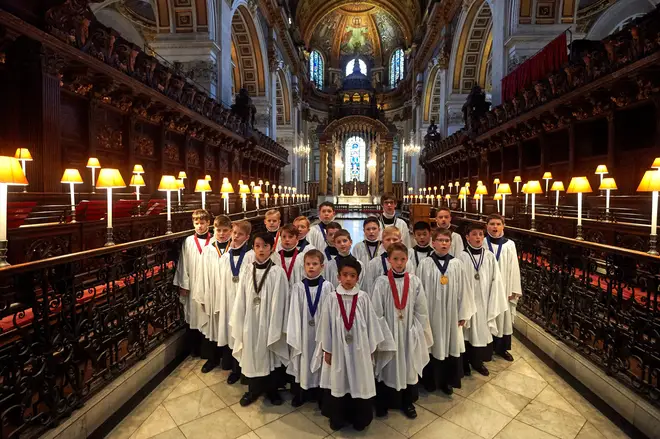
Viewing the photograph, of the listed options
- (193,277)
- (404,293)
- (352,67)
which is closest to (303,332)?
(404,293)

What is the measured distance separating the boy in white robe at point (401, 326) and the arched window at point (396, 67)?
122 feet

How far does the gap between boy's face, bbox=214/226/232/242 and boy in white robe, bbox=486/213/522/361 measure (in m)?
3.17

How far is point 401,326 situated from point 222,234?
2241 mm

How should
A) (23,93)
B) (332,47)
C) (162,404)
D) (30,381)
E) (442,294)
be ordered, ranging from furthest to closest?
(332,47)
(23,93)
(442,294)
(162,404)
(30,381)

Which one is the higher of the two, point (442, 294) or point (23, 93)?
point (23, 93)

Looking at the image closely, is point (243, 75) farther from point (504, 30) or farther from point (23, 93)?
point (23, 93)

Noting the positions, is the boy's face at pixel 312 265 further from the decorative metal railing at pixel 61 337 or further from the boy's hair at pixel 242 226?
the decorative metal railing at pixel 61 337

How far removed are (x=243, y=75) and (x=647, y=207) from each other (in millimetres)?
21483

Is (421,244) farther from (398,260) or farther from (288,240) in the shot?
(288,240)

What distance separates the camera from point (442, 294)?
3.59 m

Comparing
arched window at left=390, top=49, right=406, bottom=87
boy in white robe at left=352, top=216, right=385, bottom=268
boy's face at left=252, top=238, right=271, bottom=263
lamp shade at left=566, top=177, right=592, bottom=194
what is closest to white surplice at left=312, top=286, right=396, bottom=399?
boy's face at left=252, top=238, right=271, bottom=263

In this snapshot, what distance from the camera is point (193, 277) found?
4230 mm

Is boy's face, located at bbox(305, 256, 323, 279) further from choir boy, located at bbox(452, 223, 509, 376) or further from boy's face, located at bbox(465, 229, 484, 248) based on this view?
boy's face, located at bbox(465, 229, 484, 248)

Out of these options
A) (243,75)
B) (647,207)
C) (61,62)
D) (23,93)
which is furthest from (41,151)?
(243,75)
